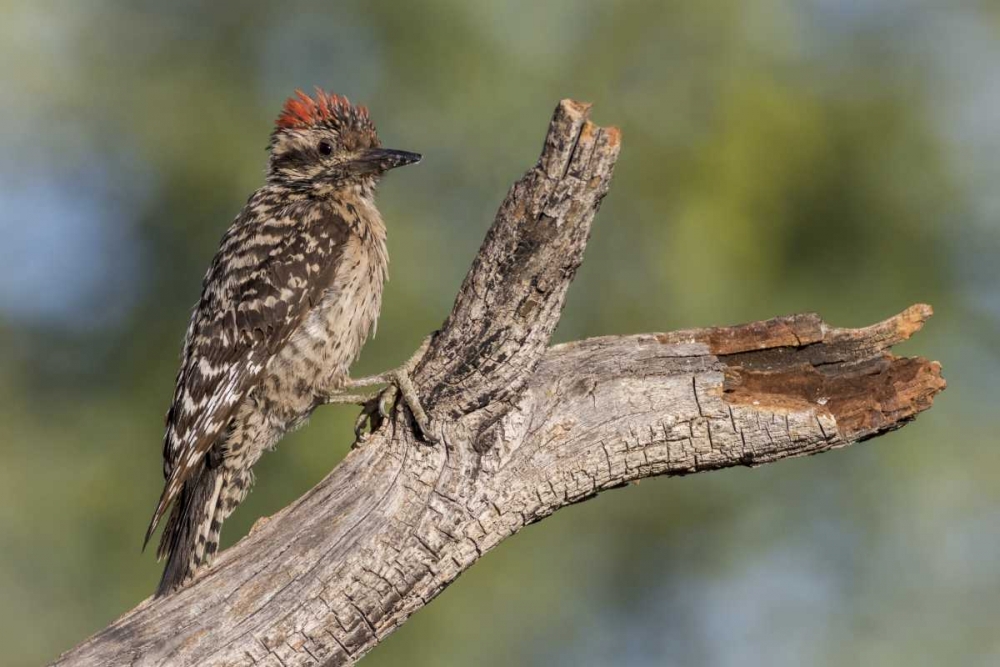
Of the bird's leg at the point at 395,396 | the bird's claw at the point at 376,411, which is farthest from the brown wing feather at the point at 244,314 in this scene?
the bird's claw at the point at 376,411

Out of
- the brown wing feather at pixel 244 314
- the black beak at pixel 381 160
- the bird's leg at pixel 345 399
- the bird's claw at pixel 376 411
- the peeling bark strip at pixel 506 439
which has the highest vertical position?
the black beak at pixel 381 160

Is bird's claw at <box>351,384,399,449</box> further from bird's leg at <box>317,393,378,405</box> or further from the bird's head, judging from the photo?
the bird's head

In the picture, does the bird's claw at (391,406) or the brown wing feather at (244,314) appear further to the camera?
the brown wing feather at (244,314)

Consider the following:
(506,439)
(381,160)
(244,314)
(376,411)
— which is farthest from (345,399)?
(381,160)

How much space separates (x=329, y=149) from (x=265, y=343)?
4.86 feet

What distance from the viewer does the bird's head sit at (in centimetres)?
701

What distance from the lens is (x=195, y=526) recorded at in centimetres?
580

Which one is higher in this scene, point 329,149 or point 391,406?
point 329,149

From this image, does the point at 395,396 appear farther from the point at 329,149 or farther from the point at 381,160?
the point at 329,149

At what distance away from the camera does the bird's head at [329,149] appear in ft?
23.0

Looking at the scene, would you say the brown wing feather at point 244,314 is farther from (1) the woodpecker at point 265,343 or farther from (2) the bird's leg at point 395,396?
(2) the bird's leg at point 395,396

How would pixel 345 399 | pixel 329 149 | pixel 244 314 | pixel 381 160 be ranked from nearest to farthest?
pixel 345 399
pixel 244 314
pixel 381 160
pixel 329 149

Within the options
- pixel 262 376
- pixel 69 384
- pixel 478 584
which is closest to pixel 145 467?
pixel 69 384

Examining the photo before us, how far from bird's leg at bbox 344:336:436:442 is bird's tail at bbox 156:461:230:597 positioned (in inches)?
36.9
